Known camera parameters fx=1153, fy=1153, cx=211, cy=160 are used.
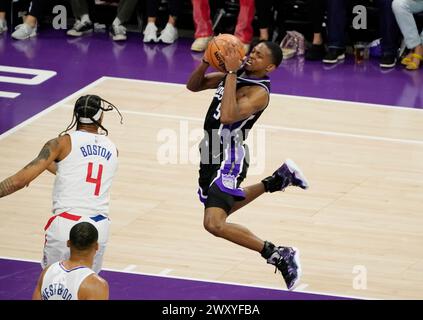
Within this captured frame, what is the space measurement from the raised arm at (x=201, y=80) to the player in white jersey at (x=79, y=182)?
175 cm

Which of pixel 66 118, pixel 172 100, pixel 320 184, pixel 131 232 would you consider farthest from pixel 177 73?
pixel 131 232

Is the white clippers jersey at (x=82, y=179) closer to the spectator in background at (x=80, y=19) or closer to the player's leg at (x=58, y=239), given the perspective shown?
the player's leg at (x=58, y=239)

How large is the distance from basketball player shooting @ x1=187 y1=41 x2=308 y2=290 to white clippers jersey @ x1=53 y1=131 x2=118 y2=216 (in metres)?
1.40

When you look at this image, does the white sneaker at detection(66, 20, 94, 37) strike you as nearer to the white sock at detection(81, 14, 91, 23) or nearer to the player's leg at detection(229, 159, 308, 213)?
the white sock at detection(81, 14, 91, 23)

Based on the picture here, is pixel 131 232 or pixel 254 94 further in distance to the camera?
pixel 131 232

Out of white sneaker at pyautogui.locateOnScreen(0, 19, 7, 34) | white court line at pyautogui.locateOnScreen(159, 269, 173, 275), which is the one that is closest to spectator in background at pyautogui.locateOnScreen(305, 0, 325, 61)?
white sneaker at pyautogui.locateOnScreen(0, 19, 7, 34)

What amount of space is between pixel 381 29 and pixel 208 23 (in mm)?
2565

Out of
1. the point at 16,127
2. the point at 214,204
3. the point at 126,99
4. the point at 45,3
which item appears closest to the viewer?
the point at 214,204

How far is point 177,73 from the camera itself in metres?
16.2

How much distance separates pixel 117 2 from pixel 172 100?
13.1 feet

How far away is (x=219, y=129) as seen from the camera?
395 inches

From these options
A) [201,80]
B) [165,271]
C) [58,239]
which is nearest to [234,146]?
[201,80]

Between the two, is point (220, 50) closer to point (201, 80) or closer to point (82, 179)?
point (201, 80)

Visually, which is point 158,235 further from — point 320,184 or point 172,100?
point 172,100
